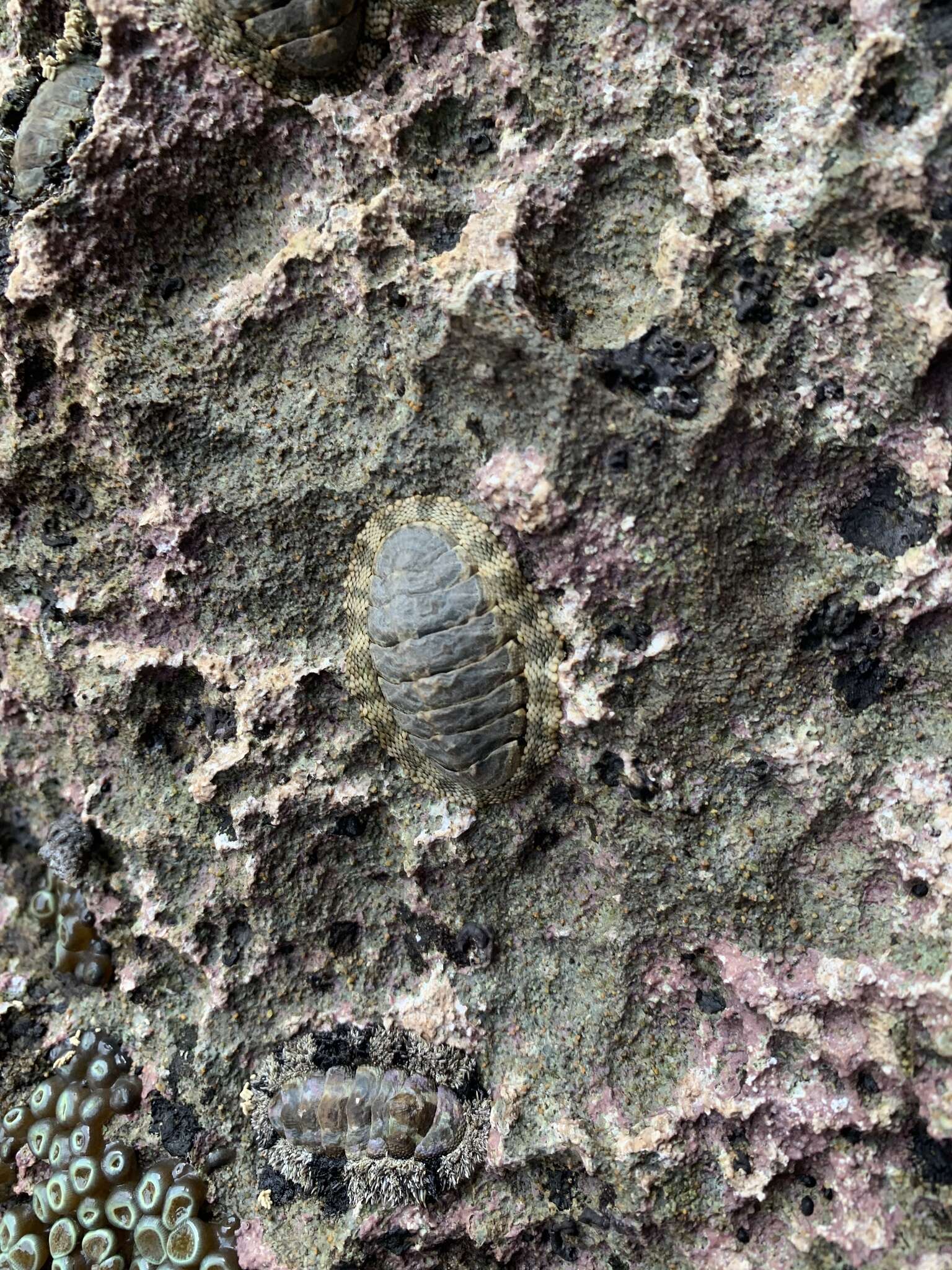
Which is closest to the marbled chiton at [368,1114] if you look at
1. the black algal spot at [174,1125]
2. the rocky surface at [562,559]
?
the rocky surface at [562,559]

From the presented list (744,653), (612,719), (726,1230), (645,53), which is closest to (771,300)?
(645,53)

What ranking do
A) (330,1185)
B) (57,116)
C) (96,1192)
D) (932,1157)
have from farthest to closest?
(96,1192) < (330,1185) < (57,116) < (932,1157)

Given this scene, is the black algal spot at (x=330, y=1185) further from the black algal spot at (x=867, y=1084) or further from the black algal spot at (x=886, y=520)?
the black algal spot at (x=886, y=520)

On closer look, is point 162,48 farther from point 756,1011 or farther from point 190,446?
point 756,1011

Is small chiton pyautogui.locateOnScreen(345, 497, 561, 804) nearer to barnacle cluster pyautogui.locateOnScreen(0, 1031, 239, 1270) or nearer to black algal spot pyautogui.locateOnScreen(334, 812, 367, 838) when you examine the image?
black algal spot pyautogui.locateOnScreen(334, 812, 367, 838)

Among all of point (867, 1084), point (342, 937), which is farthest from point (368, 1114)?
point (867, 1084)

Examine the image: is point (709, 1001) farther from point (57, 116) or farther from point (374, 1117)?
point (57, 116)
